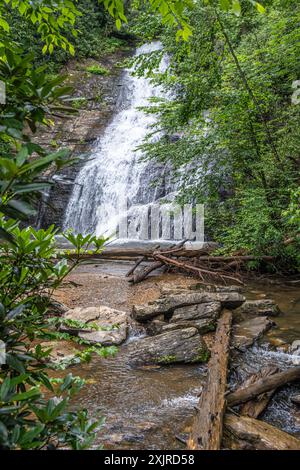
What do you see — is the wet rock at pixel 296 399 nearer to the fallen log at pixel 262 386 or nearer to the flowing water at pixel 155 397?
the flowing water at pixel 155 397

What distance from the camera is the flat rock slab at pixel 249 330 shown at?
428cm

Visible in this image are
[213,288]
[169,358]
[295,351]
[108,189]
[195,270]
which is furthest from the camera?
[108,189]

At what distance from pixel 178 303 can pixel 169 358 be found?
4.60 ft

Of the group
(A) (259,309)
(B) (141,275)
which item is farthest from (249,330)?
(B) (141,275)

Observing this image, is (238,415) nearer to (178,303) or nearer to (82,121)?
(178,303)

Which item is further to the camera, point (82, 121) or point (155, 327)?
point (82, 121)

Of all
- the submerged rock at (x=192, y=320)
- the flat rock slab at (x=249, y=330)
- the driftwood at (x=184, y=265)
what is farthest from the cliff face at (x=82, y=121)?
the flat rock slab at (x=249, y=330)

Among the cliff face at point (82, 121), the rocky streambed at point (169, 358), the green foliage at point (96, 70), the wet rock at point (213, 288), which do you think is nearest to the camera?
the rocky streambed at point (169, 358)

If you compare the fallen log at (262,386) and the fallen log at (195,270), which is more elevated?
the fallen log at (195,270)

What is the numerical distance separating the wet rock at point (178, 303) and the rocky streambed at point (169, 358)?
15 mm

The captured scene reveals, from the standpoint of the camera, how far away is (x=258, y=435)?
2533mm

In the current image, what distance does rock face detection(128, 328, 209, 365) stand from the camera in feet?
12.6

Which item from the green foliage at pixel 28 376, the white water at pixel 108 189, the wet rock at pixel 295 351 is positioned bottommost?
the wet rock at pixel 295 351
